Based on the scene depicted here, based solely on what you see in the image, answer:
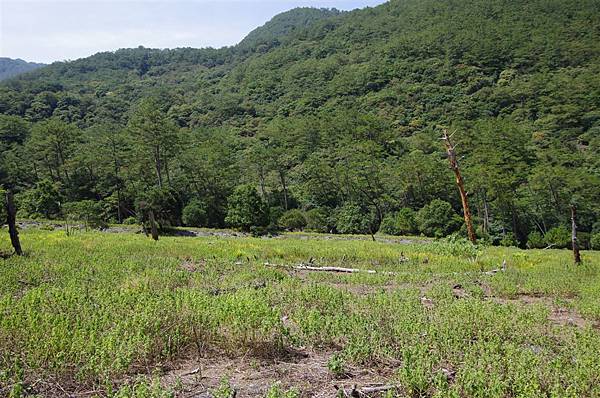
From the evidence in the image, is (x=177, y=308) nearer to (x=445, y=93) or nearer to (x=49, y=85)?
(x=445, y=93)

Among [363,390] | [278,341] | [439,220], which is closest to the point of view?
[363,390]

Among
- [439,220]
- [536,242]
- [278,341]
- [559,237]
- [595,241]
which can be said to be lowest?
[536,242]

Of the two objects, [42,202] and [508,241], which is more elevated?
[42,202]

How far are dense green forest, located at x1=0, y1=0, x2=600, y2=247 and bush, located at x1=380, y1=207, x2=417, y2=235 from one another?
0.72 ft

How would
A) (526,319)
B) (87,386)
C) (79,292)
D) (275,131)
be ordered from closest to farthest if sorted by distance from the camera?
(87,386)
(526,319)
(79,292)
(275,131)

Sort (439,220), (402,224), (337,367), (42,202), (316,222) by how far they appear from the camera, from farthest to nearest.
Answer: (316,222) → (402,224) → (42,202) → (439,220) → (337,367)

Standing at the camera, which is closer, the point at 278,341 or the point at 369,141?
the point at 278,341

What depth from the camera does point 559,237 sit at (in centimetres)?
3797

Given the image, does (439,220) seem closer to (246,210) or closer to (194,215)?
(246,210)

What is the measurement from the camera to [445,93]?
301 feet

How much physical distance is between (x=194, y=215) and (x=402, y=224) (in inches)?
880

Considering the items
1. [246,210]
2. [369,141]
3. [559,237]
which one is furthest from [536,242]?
[246,210]

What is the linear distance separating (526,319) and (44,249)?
1538 centimetres

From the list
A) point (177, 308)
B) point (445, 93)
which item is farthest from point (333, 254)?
point (445, 93)
